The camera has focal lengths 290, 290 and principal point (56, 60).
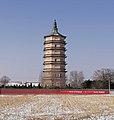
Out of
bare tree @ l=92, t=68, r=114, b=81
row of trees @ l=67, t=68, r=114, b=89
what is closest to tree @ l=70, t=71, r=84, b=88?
row of trees @ l=67, t=68, r=114, b=89

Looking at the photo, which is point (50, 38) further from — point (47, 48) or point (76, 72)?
point (76, 72)

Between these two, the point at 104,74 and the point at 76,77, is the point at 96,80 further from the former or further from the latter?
the point at 76,77

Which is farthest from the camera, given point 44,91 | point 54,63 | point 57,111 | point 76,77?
point 76,77

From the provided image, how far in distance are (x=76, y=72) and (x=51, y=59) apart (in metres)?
23.5

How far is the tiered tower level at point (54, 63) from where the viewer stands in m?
85.9

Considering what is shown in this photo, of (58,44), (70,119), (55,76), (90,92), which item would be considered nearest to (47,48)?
(58,44)

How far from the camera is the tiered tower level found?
8594 centimetres

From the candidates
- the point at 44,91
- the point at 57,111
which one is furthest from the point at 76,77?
the point at 57,111

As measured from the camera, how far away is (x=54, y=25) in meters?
98.4

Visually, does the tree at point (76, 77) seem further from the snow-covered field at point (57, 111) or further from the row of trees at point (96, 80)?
the snow-covered field at point (57, 111)

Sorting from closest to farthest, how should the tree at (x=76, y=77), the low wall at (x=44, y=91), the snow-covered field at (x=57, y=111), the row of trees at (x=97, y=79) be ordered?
the snow-covered field at (x=57, y=111), the low wall at (x=44, y=91), the row of trees at (x=97, y=79), the tree at (x=76, y=77)

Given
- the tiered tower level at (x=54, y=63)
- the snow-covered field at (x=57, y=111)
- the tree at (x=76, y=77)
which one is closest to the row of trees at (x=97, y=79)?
the tree at (x=76, y=77)

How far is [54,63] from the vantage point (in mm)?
85875

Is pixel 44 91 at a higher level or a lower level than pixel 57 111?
higher
